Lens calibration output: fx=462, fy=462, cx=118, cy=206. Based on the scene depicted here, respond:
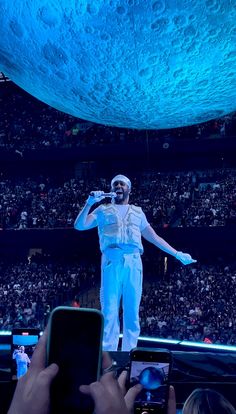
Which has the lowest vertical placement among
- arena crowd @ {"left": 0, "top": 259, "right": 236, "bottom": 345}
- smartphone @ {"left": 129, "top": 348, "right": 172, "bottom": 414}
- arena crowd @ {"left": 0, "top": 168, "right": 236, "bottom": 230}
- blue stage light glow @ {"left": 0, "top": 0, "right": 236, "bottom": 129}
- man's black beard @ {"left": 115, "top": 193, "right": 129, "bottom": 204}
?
arena crowd @ {"left": 0, "top": 259, "right": 236, "bottom": 345}

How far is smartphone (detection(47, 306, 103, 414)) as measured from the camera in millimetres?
688

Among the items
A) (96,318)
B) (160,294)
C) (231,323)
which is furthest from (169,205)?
(96,318)

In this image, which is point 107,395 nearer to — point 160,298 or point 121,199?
point 121,199

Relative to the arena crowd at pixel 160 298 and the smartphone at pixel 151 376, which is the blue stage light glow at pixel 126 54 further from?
the arena crowd at pixel 160 298

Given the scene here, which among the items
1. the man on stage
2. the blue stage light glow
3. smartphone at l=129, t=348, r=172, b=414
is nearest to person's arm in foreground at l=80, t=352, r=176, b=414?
smartphone at l=129, t=348, r=172, b=414

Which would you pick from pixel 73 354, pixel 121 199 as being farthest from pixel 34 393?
pixel 121 199

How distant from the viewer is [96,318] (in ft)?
2.44

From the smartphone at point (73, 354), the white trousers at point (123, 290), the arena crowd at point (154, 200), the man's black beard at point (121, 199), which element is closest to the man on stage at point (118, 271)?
the white trousers at point (123, 290)

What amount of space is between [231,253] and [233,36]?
14.1m

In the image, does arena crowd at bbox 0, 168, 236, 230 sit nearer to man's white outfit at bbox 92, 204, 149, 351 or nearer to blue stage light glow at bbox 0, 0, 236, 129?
man's white outfit at bbox 92, 204, 149, 351

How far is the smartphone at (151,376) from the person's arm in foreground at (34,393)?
1.94 feet

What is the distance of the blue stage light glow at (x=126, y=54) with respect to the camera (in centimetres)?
240

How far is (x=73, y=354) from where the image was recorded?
73cm

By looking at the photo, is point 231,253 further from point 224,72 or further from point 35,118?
point 224,72
